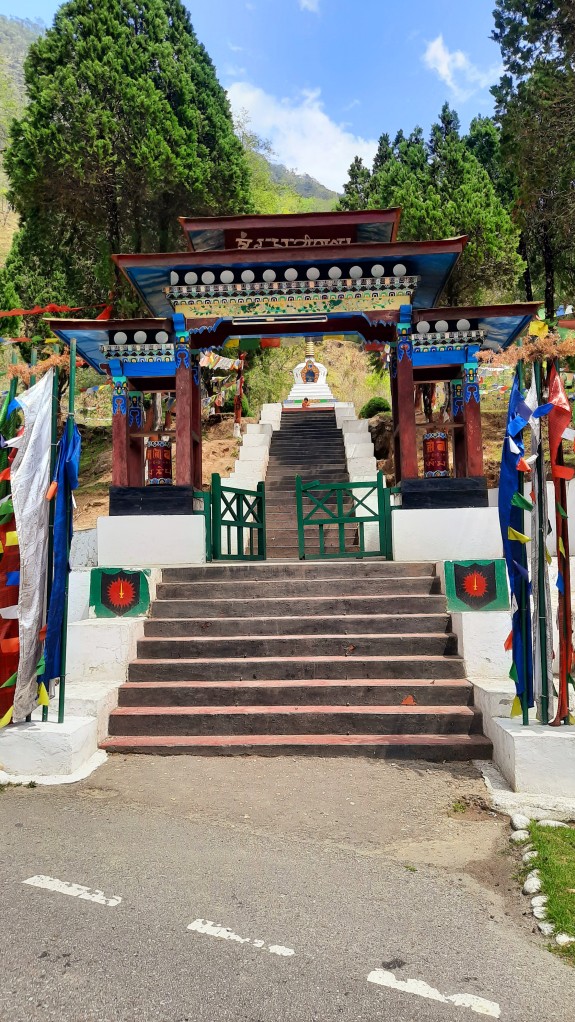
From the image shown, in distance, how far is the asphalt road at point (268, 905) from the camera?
259 centimetres

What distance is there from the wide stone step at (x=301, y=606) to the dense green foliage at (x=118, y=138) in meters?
12.2

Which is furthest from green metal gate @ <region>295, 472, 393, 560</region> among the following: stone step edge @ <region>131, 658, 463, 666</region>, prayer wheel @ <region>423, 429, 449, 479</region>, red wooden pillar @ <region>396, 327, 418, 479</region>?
stone step edge @ <region>131, 658, 463, 666</region>

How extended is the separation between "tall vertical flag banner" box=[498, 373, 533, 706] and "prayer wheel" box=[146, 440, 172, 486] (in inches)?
272

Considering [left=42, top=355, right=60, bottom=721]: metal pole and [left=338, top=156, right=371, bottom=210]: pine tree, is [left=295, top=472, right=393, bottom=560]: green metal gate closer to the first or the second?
[left=42, top=355, right=60, bottom=721]: metal pole

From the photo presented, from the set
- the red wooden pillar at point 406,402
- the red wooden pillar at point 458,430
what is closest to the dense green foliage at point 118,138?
the red wooden pillar at point 406,402

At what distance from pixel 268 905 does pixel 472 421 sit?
8238 millimetres

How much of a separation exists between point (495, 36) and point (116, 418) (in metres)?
15.4

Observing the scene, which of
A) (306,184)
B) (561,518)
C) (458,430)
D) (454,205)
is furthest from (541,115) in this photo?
(306,184)

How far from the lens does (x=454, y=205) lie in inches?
719

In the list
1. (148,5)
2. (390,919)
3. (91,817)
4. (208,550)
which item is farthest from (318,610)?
(148,5)

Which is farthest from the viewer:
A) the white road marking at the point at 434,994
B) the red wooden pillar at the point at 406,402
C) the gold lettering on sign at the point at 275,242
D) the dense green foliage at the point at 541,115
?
the dense green foliage at the point at 541,115

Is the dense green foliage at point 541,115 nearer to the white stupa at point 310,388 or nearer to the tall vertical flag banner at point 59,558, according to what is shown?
the white stupa at point 310,388

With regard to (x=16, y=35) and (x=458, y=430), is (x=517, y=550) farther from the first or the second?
(x=16, y=35)

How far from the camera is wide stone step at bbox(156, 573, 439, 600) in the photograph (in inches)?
297
